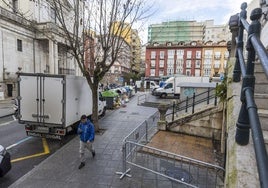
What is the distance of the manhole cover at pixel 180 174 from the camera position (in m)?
5.32

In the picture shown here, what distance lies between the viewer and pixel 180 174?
557 cm

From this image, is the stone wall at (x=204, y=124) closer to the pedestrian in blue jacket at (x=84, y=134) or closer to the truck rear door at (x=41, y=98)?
the pedestrian in blue jacket at (x=84, y=134)

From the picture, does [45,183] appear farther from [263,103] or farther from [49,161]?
[263,103]

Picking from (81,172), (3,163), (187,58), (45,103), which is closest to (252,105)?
(81,172)

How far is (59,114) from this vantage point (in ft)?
26.0

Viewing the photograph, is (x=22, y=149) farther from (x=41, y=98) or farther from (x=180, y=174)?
(x=180, y=174)

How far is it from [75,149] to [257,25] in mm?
7228

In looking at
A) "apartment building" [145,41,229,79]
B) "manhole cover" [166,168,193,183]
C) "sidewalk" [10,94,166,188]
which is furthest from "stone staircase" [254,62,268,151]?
"apartment building" [145,41,229,79]

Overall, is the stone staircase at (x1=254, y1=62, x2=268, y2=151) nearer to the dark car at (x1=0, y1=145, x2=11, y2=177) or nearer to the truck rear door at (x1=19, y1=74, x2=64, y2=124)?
the dark car at (x1=0, y1=145, x2=11, y2=177)

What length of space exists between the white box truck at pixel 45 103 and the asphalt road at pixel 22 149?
48 cm

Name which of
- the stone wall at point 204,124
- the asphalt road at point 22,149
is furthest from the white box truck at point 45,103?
the stone wall at point 204,124

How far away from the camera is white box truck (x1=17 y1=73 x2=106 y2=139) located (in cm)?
791

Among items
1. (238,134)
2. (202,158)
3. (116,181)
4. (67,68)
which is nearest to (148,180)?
(116,181)

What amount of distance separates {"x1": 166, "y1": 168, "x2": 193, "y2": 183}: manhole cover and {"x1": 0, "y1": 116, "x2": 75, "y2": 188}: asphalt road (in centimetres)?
409
